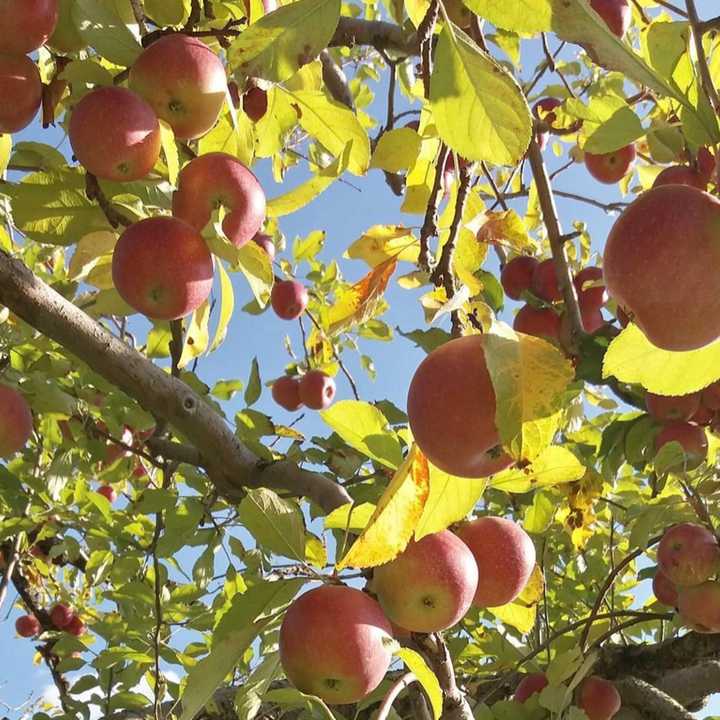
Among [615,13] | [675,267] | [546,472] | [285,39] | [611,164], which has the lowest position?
[675,267]

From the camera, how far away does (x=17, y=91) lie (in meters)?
1.18

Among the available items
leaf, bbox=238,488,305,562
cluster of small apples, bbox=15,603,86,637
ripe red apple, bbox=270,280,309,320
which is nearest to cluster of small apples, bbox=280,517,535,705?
leaf, bbox=238,488,305,562

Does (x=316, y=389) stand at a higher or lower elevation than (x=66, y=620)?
higher

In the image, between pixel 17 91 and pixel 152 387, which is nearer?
pixel 17 91

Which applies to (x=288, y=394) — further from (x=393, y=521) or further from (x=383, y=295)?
(x=393, y=521)

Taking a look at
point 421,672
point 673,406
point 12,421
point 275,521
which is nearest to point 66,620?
point 12,421

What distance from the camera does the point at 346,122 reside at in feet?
4.44

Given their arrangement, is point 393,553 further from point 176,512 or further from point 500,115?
point 176,512

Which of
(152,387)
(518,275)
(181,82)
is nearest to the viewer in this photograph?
(181,82)

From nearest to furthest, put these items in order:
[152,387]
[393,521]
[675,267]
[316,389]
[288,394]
A: [675,267] → [393,521] → [152,387] → [316,389] → [288,394]

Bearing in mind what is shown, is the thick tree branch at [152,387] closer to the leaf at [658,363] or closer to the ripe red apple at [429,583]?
the ripe red apple at [429,583]

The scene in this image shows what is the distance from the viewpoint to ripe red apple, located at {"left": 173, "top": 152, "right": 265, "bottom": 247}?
1.18m

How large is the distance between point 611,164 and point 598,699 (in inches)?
58.4

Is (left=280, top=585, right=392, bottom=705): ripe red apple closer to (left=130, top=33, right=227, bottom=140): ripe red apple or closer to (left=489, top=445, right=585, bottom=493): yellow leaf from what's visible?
(left=489, top=445, right=585, bottom=493): yellow leaf
